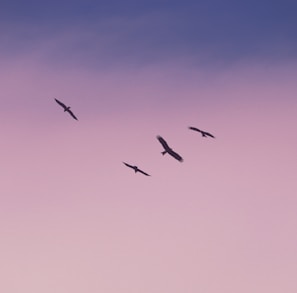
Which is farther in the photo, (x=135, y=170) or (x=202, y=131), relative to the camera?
(x=135, y=170)

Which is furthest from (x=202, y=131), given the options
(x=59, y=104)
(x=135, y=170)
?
(x=59, y=104)

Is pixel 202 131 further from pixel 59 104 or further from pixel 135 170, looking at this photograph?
pixel 59 104

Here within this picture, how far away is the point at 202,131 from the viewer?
104 metres

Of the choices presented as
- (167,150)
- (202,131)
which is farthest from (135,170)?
(167,150)

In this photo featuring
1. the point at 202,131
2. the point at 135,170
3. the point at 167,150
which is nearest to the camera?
the point at 167,150

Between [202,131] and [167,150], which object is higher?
[202,131]

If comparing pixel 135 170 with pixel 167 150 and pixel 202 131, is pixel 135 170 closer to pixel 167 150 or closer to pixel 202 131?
pixel 202 131

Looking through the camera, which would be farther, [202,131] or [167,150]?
[202,131]

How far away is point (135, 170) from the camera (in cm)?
11581

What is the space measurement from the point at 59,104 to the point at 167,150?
134 ft

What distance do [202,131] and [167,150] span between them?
21214 mm

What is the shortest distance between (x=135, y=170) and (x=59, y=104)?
18430mm

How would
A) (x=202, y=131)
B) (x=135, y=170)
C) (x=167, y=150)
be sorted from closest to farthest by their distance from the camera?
(x=167, y=150) < (x=202, y=131) < (x=135, y=170)

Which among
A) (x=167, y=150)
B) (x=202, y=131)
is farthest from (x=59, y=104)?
(x=167, y=150)
